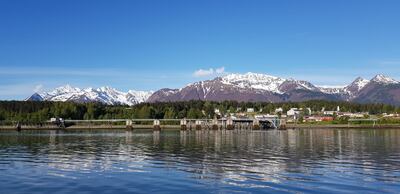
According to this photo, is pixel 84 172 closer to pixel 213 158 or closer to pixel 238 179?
pixel 238 179

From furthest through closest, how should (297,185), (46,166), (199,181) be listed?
1. (46,166)
2. (199,181)
3. (297,185)

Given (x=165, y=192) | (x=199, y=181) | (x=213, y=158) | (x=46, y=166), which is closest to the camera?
(x=165, y=192)

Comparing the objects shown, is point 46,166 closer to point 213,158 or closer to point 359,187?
point 213,158

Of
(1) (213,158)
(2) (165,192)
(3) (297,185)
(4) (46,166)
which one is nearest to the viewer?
(2) (165,192)

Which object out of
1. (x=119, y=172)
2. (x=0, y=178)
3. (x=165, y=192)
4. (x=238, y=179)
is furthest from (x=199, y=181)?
(x=0, y=178)

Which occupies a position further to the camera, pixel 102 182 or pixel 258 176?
pixel 258 176

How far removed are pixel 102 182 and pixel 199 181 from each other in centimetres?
Result: 743

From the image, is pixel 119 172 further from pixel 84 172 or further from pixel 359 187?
pixel 359 187

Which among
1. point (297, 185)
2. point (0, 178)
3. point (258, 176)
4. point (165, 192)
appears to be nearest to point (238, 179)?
point (258, 176)

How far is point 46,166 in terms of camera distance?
168 ft

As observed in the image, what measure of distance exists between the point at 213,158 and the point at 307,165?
13.6 meters

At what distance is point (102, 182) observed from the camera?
3906 cm

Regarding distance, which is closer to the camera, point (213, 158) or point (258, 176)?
point (258, 176)

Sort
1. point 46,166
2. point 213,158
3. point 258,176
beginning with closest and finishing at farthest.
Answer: point 258,176 < point 46,166 < point 213,158
